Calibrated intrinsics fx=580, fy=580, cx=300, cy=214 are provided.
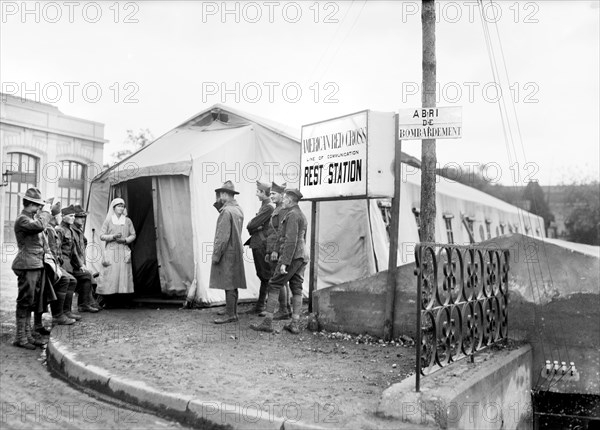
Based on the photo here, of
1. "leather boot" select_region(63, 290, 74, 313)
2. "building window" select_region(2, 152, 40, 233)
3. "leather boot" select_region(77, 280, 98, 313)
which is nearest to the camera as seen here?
"leather boot" select_region(63, 290, 74, 313)

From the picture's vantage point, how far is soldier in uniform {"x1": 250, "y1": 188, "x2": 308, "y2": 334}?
7473 mm

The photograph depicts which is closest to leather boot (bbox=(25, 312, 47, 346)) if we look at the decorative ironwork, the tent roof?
the tent roof

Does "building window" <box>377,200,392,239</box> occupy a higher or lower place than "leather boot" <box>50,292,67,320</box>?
higher

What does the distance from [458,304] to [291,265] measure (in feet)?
9.07

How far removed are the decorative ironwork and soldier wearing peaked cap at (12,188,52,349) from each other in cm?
464

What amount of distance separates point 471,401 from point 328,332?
9.76 feet

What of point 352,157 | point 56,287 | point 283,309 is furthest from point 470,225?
point 56,287

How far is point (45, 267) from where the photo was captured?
7336 millimetres

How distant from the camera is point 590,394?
6695 millimetres

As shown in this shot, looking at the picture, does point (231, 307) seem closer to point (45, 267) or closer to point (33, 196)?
point (45, 267)

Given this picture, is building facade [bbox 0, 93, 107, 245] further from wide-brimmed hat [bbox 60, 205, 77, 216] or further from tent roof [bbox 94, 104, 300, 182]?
wide-brimmed hat [bbox 60, 205, 77, 216]

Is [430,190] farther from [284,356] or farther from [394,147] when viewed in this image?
[284,356]

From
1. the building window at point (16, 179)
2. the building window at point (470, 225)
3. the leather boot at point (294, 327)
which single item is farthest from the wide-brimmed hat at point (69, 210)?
the building window at point (16, 179)

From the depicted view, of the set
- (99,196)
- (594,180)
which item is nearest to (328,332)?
(99,196)
